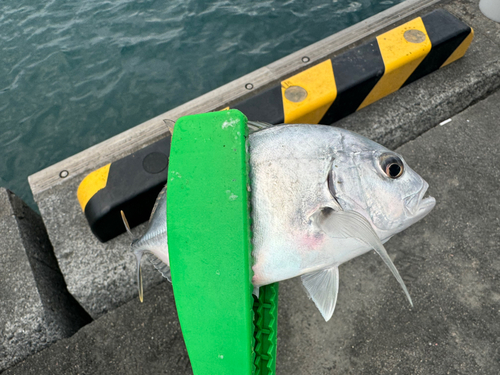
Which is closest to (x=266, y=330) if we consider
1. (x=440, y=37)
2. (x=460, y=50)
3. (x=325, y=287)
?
(x=325, y=287)

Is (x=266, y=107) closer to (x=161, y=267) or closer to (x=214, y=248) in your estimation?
(x=161, y=267)

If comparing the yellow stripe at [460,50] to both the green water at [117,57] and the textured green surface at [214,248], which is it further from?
the textured green surface at [214,248]

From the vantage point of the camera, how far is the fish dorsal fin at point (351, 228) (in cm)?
124

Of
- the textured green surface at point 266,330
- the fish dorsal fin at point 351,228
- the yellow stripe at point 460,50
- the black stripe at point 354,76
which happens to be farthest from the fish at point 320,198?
the yellow stripe at point 460,50

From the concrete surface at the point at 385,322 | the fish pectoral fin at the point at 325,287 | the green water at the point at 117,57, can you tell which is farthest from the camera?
the green water at the point at 117,57

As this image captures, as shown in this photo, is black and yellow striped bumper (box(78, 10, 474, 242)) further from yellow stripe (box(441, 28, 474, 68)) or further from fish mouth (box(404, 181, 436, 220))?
fish mouth (box(404, 181, 436, 220))

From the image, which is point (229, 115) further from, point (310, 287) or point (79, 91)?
point (79, 91)

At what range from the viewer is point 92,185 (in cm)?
248

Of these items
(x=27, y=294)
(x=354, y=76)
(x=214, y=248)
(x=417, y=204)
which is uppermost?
(x=214, y=248)

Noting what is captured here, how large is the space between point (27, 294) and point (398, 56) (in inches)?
126

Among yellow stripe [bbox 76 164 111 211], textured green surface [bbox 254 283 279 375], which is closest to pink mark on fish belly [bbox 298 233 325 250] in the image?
textured green surface [bbox 254 283 279 375]

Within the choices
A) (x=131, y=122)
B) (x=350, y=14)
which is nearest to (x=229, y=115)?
(x=131, y=122)

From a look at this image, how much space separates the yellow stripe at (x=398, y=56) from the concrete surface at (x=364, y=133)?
0.43ft

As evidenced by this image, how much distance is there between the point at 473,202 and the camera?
267 centimetres
